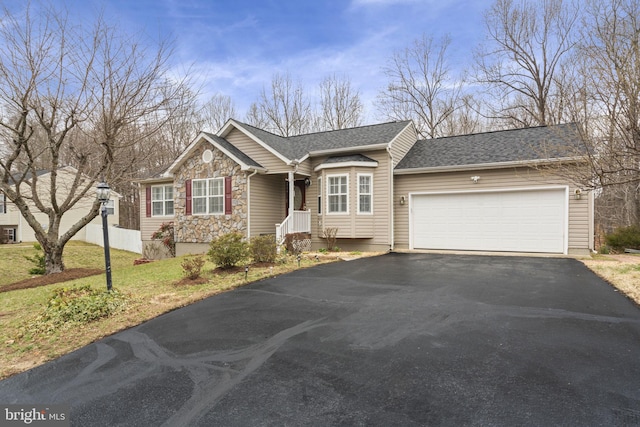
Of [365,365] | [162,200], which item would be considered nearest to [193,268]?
[365,365]

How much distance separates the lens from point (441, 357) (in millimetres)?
3768

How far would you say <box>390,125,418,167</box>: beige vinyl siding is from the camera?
14.0 metres

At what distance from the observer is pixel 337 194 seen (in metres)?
13.7

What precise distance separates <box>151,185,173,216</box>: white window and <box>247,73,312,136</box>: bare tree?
12.7 m

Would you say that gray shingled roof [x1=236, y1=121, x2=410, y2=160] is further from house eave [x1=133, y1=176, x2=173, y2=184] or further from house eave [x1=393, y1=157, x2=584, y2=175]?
house eave [x1=133, y1=176, x2=173, y2=184]

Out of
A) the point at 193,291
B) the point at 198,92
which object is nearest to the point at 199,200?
the point at 198,92

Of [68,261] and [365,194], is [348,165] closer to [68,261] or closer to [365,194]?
[365,194]

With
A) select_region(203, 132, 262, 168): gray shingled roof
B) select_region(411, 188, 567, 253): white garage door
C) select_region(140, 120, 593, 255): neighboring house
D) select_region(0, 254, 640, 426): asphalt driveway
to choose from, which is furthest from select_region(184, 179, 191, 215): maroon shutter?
select_region(0, 254, 640, 426): asphalt driveway

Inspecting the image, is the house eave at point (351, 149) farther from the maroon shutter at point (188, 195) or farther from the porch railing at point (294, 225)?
the maroon shutter at point (188, 195)

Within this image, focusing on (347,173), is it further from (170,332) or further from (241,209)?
(170,332)

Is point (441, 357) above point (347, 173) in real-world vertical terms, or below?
below

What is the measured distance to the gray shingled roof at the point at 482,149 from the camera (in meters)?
12.4

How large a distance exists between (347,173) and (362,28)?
26.3ft

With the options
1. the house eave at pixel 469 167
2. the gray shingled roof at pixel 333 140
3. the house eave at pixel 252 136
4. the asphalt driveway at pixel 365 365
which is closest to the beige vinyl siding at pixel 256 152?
the house eave at pixel 252 136
